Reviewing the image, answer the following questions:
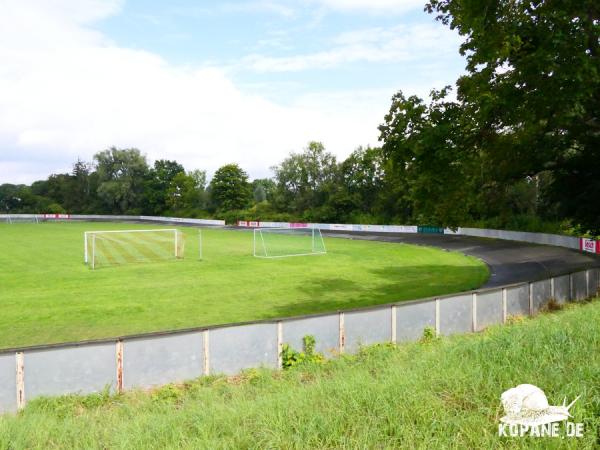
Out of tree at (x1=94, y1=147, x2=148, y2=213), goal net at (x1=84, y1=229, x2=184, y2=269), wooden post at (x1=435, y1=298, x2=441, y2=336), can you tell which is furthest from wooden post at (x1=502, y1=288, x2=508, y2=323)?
tree at (x1=94, y1=147, x2=148, y2=213)

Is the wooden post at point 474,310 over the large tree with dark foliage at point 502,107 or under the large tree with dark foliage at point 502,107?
under

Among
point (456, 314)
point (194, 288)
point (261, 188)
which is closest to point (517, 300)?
point (456, 314)

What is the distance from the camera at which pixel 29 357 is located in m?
9.34

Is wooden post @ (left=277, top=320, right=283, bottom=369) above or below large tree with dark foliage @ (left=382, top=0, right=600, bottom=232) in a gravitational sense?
below

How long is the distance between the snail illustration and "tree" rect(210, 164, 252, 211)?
334 feet

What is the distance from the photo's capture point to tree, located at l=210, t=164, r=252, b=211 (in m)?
108

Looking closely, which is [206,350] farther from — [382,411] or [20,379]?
[382,411]

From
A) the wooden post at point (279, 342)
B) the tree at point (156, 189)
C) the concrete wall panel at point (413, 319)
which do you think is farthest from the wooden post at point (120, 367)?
the tree at point (156, 189)

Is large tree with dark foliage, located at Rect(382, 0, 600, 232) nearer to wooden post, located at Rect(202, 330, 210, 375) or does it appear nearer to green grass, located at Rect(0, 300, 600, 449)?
A: green grass, located at Rect(0, 300, 600, 449)

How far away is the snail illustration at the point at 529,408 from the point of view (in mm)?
5668

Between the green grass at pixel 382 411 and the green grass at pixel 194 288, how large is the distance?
8435 mm

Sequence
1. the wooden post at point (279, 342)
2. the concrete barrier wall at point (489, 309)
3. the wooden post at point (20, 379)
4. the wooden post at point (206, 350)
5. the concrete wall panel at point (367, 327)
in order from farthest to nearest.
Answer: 1. the concrete barrier wall at point (489, 309)
2. the concrete wall panel at point (367, 327)
3. the wooden post at point (279, 342)
4. the wooden post at point (206, 350)
5. the wooden post at point (20, 379)

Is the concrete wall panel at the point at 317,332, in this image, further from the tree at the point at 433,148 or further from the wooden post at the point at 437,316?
the tree at the point at 433,148

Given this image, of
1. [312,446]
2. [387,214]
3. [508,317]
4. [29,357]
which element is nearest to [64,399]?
[29,357]
